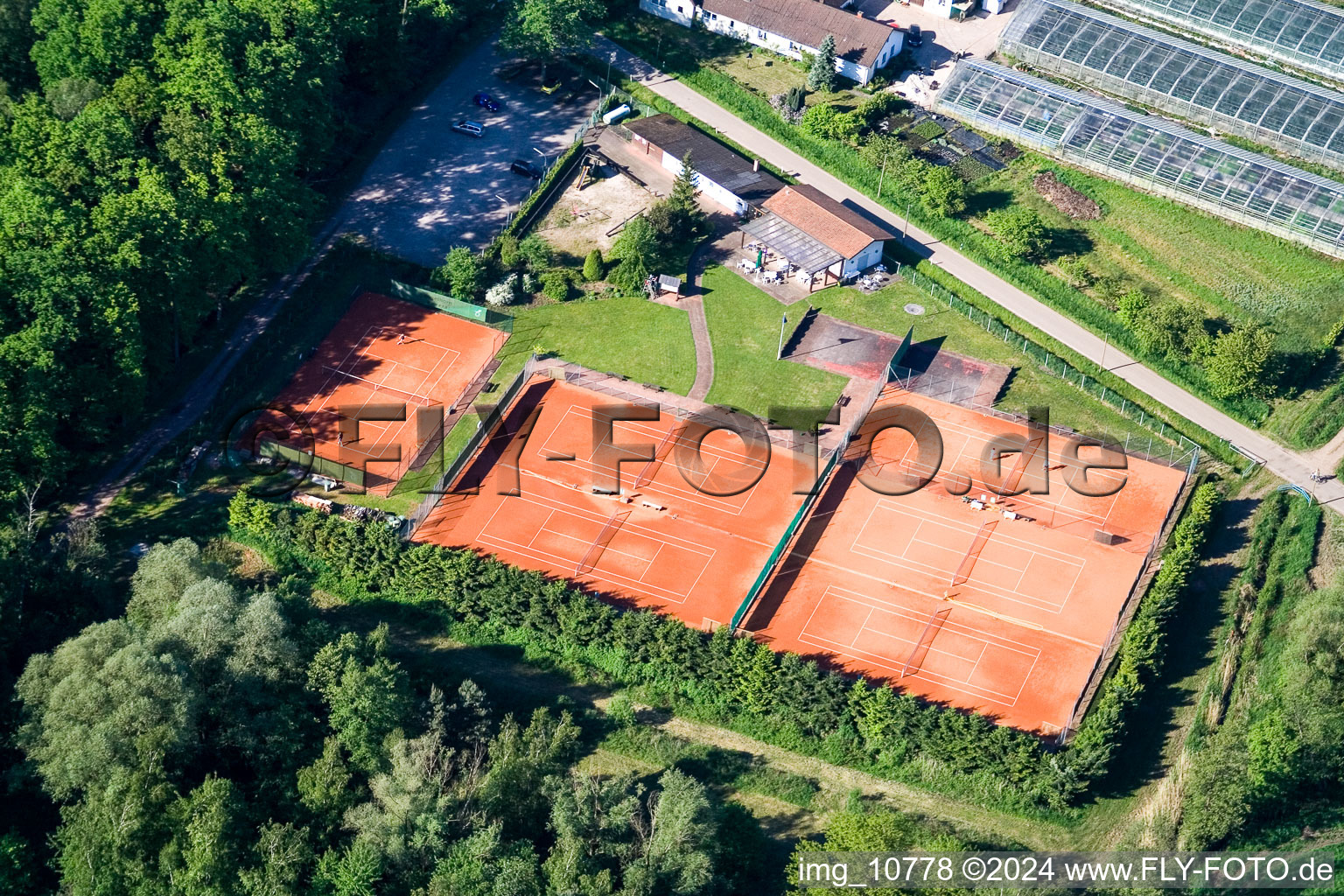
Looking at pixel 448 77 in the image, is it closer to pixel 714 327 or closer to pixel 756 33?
pixel 756 33

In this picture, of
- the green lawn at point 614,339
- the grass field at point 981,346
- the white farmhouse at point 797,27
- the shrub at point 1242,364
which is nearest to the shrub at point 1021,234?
the grass field at point 981,346

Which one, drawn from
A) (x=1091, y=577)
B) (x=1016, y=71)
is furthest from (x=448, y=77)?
(x=1091, y=577)

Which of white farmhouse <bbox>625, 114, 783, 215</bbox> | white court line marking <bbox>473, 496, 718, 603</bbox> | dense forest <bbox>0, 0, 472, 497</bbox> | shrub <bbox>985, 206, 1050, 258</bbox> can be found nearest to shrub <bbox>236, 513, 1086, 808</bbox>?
white court line marking <bbox>473, 496, 718, 603</bbox>

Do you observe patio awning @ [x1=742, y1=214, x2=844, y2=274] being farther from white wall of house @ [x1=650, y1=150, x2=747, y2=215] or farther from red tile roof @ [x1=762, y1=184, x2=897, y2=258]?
white wall of house @ [x1=650, y1=150, x2=747, y2=215]

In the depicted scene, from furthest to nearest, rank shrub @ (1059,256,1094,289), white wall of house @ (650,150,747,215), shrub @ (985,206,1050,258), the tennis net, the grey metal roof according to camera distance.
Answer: the grey metal roof, white wall of house @ (650,150,747,215), shrub @ (985,206,1050,258), shrub @ (1059,256,1094,289), the tennis net

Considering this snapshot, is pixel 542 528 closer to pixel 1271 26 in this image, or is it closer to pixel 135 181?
→ pixel 135 181

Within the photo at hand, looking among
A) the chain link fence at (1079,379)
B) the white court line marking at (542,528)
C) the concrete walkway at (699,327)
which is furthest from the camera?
the concrete walkway at (699,327)

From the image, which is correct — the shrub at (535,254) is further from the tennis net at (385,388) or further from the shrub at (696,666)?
the shrub at (696,666)
